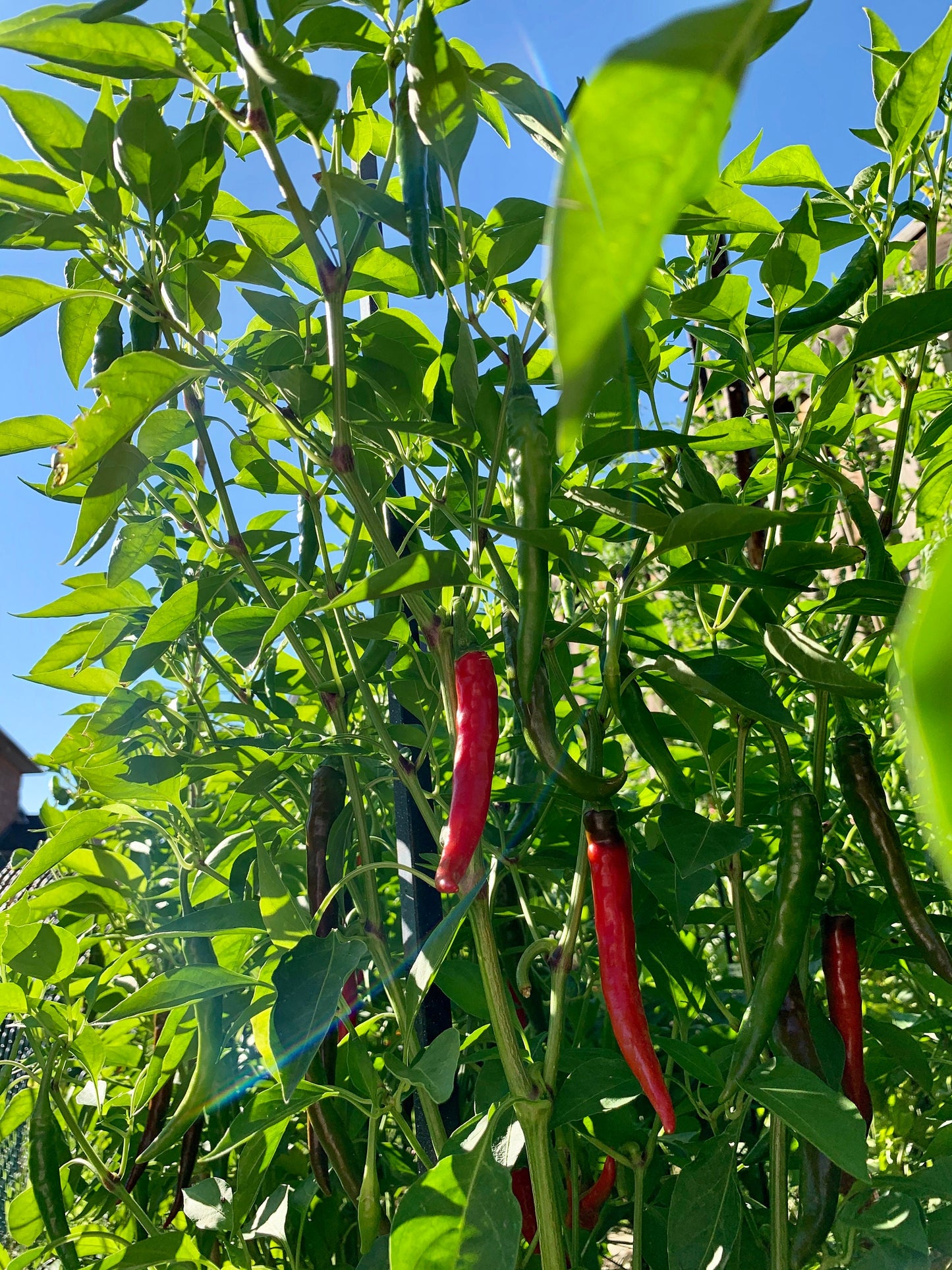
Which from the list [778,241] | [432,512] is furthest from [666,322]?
[432,512]

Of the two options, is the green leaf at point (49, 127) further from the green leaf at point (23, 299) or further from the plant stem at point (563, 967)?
the plant stem at point (563, 967)

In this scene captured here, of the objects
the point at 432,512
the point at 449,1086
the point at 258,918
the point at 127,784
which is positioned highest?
the point at 432,512

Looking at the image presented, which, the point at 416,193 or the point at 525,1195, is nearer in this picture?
the point at 416,193

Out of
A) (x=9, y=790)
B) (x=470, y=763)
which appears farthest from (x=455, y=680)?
(x=9, y=790)

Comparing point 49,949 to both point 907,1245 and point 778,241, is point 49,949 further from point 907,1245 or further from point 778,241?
point 778,241

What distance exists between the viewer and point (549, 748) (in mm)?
630

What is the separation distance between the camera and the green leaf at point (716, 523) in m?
0.53

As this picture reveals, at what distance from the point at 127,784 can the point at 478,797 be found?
36 cm

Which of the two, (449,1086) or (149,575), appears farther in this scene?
(149,575)

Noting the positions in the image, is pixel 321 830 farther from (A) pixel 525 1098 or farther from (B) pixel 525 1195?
(B) pixel 525 1195

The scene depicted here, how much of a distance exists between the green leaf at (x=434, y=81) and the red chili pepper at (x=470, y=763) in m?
0.33

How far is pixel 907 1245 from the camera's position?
61cm

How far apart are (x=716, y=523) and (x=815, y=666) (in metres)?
0.11

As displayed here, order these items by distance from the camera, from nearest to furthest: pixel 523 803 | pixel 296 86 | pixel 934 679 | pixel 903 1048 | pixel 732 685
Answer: pixel 934 679 < pixel 296 86 < pixel 732 685 < pixel 903 1048 < pixel 523 803
